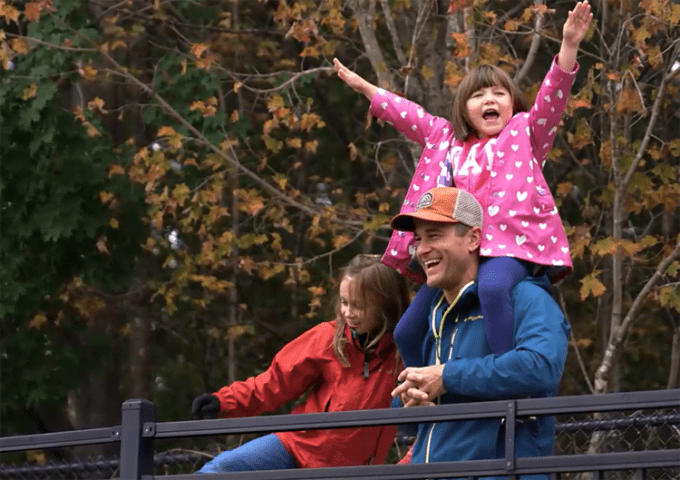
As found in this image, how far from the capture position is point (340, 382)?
4730 mm

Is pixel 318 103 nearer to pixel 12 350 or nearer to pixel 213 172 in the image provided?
pixel 213 172

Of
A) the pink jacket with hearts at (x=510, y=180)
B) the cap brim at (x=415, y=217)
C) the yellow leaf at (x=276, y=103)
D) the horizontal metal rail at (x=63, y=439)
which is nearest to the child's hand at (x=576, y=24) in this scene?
the pink jacket with hearts at (x=510, y=180)

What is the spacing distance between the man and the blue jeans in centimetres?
88

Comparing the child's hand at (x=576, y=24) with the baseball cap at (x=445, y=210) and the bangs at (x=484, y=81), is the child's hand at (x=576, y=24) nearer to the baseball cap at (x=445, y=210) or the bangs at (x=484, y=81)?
the bangs at (x=484, y=81)

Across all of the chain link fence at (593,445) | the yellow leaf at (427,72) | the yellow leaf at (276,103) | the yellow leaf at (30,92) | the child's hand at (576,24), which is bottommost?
the chain link fence at (593,445)

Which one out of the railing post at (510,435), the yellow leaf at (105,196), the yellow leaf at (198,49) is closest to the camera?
the railing post at (510,435)

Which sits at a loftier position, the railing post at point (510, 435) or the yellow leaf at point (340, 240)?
the railing post at point (510, 435)

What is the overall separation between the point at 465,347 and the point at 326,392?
1049mm

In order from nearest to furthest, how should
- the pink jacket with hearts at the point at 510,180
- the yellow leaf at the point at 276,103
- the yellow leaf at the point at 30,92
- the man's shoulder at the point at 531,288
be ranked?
the man's shoulder at the point at 531,288
the pink jacket with hearts at the point at 510,180
the yellow leaf at the point at 276,103
the yellow leaf at the point at 30,92

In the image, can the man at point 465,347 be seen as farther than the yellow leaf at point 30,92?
No

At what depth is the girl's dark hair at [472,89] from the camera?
4.46m

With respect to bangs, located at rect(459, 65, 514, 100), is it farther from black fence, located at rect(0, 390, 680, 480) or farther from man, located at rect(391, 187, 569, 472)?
black fence, located at rect(0, 390, 680, 480)

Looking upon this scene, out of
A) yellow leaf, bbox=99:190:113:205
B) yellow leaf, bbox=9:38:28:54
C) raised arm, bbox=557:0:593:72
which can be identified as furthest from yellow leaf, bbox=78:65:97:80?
raised arm, bbox=557:0:593:72

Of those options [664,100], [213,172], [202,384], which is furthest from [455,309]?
[202,384]
